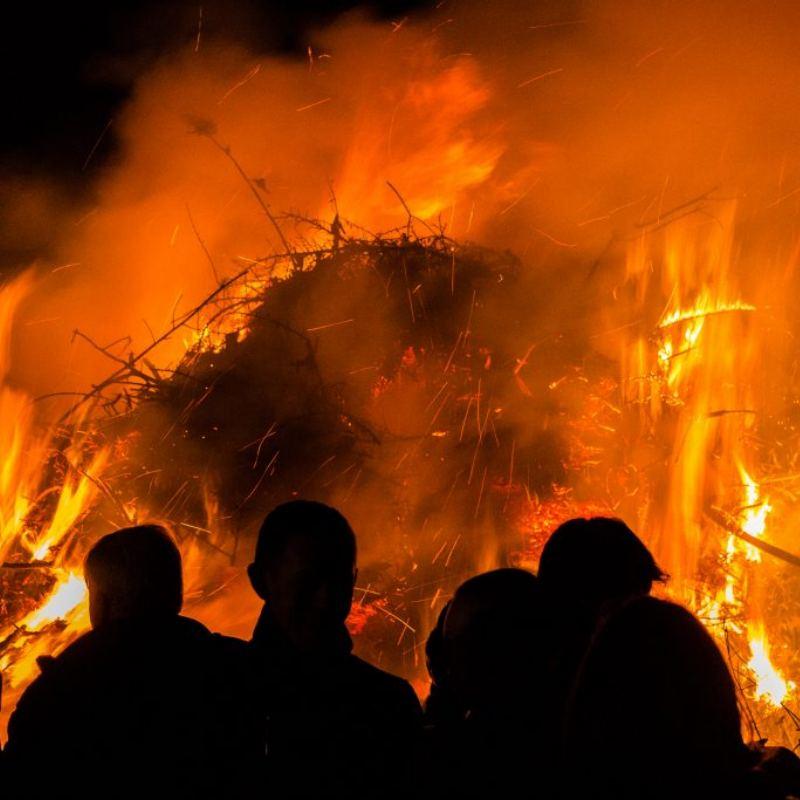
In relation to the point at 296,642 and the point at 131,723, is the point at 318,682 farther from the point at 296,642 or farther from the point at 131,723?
the point at 131,723

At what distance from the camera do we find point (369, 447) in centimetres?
412

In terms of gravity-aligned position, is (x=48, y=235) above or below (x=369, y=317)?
above

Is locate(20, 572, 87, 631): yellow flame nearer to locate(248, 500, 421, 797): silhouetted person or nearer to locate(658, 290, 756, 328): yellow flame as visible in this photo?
locate(248, 500, 421, 797): silhouetted person

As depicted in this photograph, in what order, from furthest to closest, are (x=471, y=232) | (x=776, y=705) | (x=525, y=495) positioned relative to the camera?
(x=471, y=232)
(x=776, y=705)
(x=525, y=495)

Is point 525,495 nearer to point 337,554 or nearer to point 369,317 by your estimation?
point 369,317

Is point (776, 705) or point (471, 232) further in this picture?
point (471, 232)

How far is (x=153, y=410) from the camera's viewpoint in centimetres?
422

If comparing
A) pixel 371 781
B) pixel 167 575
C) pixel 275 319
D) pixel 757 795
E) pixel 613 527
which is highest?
pixel 275 319

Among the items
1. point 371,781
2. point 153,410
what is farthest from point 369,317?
point 371,781


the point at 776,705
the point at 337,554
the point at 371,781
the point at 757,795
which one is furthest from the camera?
the point at 776,705

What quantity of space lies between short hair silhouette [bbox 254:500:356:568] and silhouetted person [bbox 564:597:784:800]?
0.75 metres

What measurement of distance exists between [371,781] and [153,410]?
263cm

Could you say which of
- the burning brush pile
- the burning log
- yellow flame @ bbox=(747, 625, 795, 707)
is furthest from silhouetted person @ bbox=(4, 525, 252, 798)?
yellow flame @ bbox=(747, 625, 795, 707)

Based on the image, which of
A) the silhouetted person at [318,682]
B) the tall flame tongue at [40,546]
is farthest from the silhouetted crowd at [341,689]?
the tall flame tongue at [40,546]
